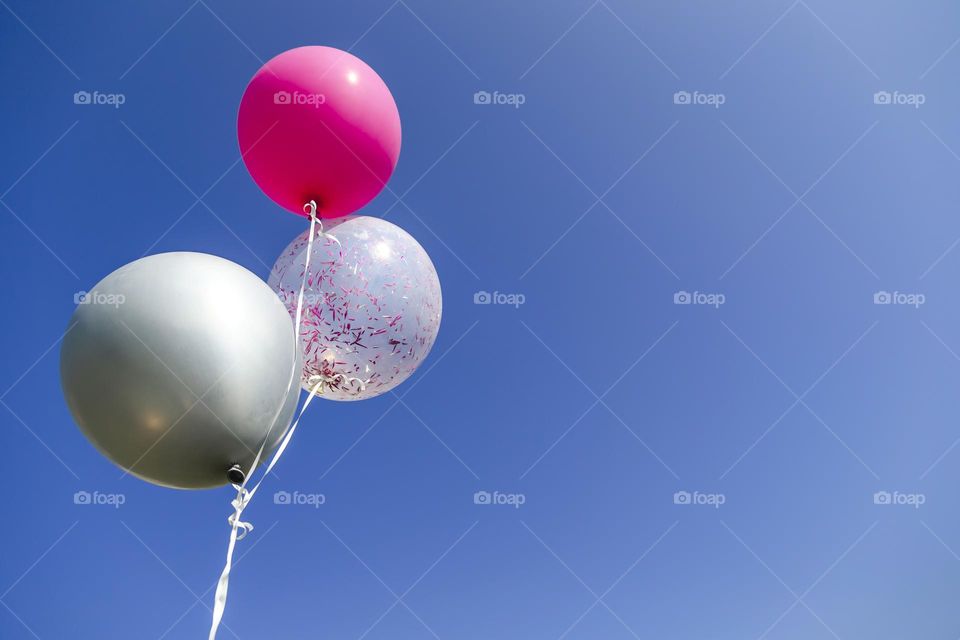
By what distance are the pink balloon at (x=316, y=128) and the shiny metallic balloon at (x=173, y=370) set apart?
0.80 metres

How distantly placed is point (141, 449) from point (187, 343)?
1.14 feet

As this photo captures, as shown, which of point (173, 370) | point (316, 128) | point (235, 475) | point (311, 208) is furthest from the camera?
point (311, 208)

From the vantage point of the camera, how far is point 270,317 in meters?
2.04

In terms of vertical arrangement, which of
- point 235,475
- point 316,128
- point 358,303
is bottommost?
point 235,475

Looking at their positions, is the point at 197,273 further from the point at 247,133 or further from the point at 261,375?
the point at 247,133

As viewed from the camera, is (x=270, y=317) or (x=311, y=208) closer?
(x=270, y=317)

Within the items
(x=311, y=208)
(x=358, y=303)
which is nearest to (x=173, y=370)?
(x=358, y=303)

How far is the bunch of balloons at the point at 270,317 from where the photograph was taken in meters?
1.82

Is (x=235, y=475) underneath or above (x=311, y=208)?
underneath

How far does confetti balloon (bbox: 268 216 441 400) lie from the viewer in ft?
8.67

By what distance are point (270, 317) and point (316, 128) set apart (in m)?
0.93

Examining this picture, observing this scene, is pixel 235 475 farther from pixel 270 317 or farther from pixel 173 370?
pixel 270 317

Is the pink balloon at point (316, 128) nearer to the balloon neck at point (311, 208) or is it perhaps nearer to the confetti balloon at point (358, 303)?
the balloon neck at point (311, 208)

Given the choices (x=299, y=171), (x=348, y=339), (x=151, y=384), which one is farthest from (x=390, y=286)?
(x=151, y=384)
